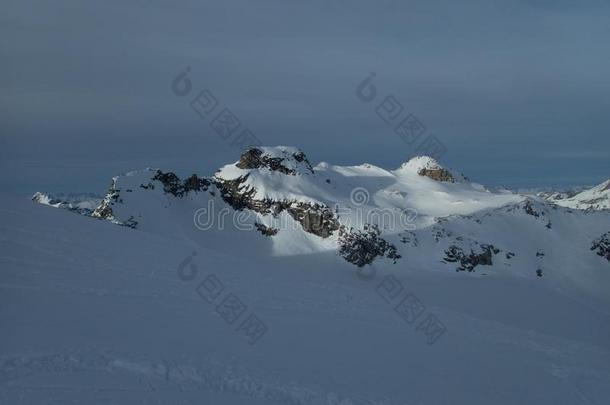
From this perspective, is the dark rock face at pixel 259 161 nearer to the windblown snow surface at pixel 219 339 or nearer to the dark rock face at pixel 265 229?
the dark rock face at pixel 265 229

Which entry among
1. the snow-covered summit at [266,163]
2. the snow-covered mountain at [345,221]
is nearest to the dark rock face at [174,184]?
the snow-covered mountain at [345,221]

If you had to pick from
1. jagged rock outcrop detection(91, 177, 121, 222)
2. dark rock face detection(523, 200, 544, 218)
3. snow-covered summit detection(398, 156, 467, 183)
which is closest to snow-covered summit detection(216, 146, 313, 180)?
jagged rock outcrop detection(91, 177, 121, 222)

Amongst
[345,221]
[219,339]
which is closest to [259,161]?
[345,221]

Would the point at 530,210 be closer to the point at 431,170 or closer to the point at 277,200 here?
the point at 431,170

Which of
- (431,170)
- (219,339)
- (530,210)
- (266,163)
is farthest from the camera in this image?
(431,170)

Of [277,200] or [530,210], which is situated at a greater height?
[277,200]

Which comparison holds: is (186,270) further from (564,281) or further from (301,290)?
(564,281)

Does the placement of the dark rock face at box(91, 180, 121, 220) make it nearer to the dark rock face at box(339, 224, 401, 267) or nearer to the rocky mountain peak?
the dark rock face at box(339, 224, 401, 267)
